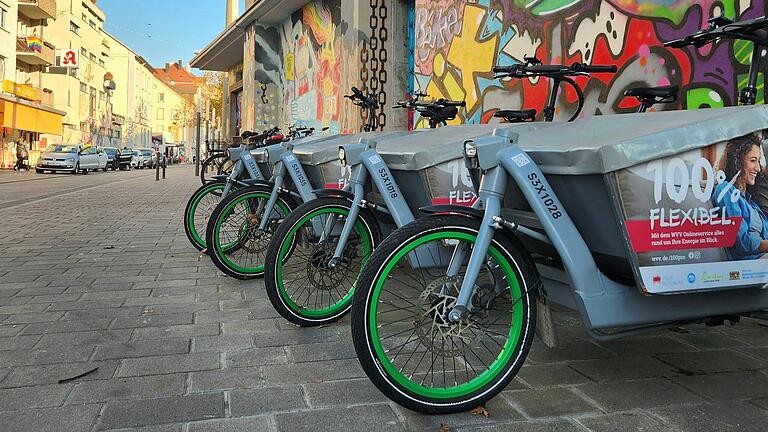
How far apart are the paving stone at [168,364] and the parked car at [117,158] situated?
125 feet

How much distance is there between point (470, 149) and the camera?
9.05 feet

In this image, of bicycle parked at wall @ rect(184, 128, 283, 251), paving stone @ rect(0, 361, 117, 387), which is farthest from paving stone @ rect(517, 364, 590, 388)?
bicycle parked at wall @ rect(184, 128, 283, 251)

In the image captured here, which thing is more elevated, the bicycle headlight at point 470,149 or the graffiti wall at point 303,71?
the graffiti wall at point 303,71

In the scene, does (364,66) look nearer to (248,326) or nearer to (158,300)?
(158,300)

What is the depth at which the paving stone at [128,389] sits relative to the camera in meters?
2.79

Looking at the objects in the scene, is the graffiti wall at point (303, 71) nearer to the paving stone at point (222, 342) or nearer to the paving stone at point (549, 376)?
the paving stone at point (222, 342)

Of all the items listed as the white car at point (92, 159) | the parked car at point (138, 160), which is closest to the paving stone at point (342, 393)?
the white car at point (92, 159)

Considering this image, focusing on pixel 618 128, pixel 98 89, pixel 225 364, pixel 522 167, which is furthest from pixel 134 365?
pixel 98 89

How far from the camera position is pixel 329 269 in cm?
399

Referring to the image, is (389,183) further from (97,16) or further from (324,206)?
(97,16)

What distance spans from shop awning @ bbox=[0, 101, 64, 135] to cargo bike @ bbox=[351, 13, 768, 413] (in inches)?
1506

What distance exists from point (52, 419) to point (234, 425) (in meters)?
→ 0.71

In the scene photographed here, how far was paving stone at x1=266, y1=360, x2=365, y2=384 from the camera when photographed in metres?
3.03

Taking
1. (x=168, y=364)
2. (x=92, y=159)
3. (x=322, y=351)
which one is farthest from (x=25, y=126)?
(x=322, y=351)
